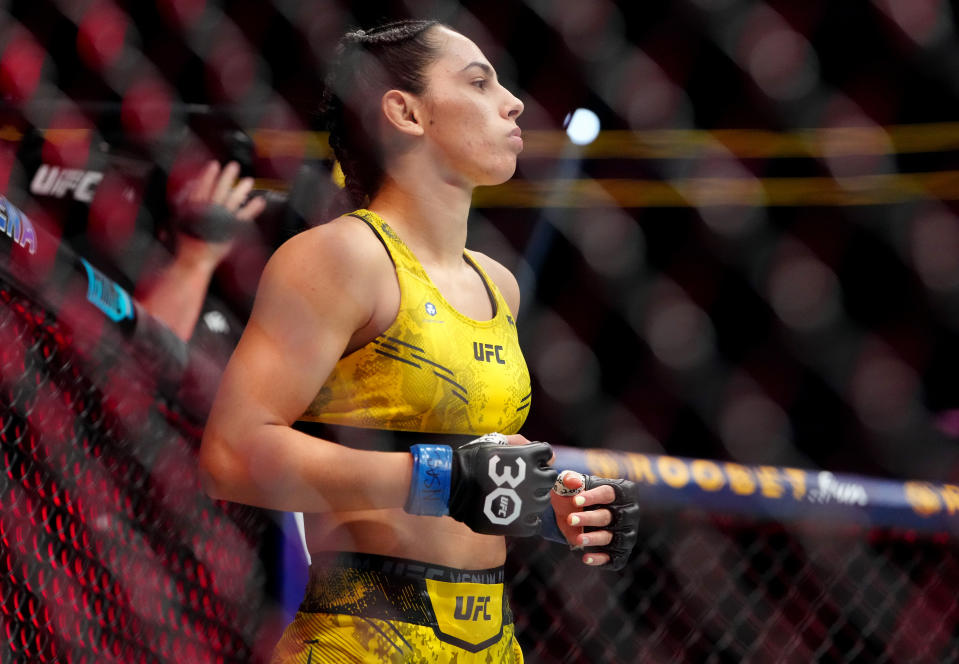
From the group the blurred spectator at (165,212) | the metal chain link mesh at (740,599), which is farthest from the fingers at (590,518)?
the blurred spectator at (165,212)

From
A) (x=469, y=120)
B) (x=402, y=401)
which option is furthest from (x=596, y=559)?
(x=469, y=120)

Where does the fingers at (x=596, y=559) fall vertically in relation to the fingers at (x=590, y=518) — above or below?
below

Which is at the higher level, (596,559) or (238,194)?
(596,559)

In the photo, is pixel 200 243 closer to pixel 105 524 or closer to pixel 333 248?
pixel 105 524

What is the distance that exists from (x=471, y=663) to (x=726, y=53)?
3.18 meters

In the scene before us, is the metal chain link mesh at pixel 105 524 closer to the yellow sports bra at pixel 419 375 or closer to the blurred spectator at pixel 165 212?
the yellow sports bra at pixel 419 375

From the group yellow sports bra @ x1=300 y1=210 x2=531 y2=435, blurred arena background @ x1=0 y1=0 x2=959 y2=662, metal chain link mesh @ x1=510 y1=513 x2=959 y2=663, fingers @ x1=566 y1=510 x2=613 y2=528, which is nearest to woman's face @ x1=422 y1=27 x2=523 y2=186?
yellow sports bra @ x1=300 y1=210 x2=531 y2=435

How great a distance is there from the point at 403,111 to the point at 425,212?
12cm

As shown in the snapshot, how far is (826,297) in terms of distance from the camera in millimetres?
3742

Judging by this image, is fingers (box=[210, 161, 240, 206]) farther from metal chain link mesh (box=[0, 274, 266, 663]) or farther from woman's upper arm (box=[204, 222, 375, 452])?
woman's upper arm (box=[204, 222, 375, 452])

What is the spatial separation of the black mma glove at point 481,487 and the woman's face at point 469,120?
340mm

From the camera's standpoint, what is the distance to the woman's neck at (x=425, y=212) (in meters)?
1.10

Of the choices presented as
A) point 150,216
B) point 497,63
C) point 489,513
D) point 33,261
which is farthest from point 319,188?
point 497,63

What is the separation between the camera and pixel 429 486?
0.88 metres
